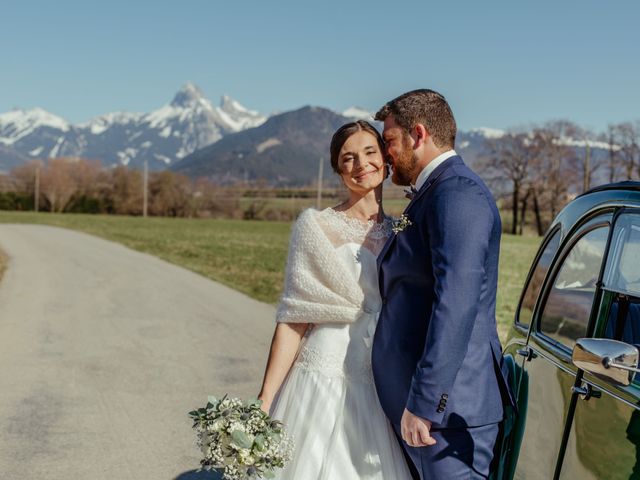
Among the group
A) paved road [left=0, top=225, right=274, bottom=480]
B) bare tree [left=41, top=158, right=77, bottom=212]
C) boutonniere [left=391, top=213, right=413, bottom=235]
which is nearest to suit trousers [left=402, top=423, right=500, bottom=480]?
boutonniere [left=391, top=213, right=413, bottom=235]

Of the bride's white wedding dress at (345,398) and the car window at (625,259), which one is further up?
the car window at (625,259)

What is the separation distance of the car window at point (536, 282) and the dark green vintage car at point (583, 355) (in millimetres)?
15

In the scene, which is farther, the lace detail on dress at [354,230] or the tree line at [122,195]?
the tree line at [122,195]

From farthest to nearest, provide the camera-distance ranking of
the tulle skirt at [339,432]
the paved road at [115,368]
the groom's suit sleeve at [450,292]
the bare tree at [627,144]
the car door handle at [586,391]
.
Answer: the bare tree at [627,144]
the paved road at [115,368]
the tulle skirt at [339,432]
the groom's suit sleeve at [450,292]
the car door handle at [586,391]

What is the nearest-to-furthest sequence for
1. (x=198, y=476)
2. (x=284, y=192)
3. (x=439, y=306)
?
(x=439, y=306) < (x=198, y=476) < (x=284, y=192)

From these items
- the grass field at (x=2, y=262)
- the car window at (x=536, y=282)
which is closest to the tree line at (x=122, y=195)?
the grass field at (x=2, y=262)

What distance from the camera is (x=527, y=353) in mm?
2986

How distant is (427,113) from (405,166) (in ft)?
0.75

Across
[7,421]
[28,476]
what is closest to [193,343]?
[7,421]

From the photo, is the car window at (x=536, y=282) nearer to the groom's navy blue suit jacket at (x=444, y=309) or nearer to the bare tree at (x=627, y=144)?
the groom's navy blue suit jacket at (x=444, y=309)

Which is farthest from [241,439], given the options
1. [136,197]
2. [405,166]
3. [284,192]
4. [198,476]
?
[284,192]

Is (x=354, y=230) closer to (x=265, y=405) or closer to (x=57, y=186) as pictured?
(x=265, y=405)

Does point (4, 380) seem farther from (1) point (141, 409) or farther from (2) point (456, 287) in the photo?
(2) point (456, 287)

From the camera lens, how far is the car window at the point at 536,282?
3.15 meters
